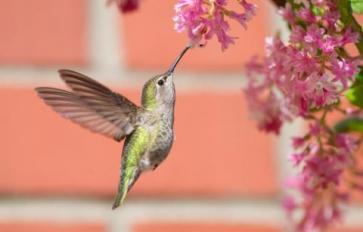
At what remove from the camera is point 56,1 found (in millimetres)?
1050

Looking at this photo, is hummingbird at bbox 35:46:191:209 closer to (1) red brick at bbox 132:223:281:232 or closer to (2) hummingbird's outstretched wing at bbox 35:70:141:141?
(2) hummingbird's outstretched wing at bbox 35:70:141:141

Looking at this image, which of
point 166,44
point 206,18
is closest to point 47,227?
point 166,44

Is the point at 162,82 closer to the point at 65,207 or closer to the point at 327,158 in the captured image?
the point at 327,158

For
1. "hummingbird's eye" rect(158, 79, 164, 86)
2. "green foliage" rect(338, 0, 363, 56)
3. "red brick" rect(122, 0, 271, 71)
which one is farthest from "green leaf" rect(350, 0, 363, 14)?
"red brick" rect(122, 0, 271, 71)

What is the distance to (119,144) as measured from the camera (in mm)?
1006

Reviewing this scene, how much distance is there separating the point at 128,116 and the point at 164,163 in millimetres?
496

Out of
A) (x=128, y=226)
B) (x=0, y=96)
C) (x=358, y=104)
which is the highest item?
(x=358, y=104)

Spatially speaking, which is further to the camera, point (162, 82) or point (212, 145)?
point (212, 145)

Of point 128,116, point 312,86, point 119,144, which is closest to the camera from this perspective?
point 312,86

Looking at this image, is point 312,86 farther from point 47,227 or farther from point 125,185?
point 47,227

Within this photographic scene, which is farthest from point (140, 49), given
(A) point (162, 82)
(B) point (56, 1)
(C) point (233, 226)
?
(A) point (162, 82)

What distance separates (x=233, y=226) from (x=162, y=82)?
0.55 metres

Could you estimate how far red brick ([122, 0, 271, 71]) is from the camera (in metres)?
1.02

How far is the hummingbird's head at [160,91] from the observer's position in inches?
19.6
